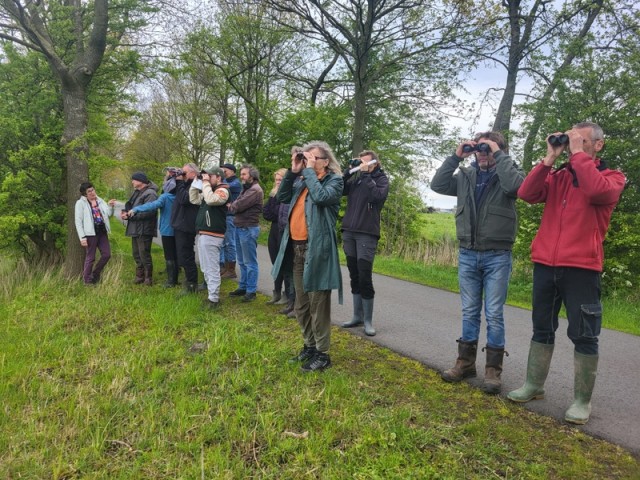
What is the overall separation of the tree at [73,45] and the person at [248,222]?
3.21 meters

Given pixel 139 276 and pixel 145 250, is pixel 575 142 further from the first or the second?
pixel 139 276

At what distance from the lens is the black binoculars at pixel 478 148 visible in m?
3.64

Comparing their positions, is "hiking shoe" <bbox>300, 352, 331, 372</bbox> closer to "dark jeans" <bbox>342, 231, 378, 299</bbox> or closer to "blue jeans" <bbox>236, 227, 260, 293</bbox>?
"dark jeans" <bbox>342, 231, 378, 299</bbox>

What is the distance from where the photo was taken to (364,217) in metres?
4.97

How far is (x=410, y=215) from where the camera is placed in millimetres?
14961

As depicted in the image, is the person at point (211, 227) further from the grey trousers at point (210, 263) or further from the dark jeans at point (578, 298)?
the dark jeans at point (578, 298)

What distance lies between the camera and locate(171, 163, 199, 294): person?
6613 millimetres

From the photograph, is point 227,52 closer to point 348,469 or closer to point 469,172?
point 469,172

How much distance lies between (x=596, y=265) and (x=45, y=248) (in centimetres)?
956

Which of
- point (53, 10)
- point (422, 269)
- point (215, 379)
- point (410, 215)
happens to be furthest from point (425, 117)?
point (215, 379)

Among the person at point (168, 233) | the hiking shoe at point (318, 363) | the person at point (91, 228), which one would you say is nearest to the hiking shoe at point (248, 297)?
the person at point (168, 233)

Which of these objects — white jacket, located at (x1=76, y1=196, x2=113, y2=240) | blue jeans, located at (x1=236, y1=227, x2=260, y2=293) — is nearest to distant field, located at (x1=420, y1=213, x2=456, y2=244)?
blue jeans, located at (x1=236, y1=227, x2=260, y2=293)

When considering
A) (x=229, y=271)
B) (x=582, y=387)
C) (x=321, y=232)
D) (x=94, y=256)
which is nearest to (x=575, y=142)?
(x=582, y=387)

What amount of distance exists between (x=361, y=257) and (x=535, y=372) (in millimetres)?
2170
